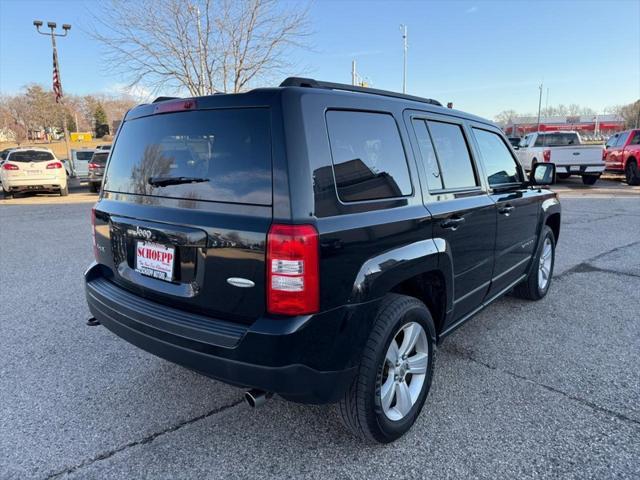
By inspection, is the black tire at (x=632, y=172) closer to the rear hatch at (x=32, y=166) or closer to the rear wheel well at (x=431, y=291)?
the rear wheel well at (x=431, y=291)

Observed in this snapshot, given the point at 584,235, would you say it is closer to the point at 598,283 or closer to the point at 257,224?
the point at 598,283

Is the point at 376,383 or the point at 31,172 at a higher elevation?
the point at 31,172

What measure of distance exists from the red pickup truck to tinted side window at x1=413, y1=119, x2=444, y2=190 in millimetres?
17538

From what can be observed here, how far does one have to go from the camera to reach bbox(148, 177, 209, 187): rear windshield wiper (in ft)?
7.53

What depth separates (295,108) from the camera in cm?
204

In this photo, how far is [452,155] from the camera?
316 centimetres

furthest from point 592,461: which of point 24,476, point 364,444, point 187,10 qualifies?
point 187,10

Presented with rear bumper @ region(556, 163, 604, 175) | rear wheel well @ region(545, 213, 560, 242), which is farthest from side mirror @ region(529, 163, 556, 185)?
rear bumper @ region(556, 163, 604, 175)

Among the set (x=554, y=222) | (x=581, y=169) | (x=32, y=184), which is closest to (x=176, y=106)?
(x=554, y=222)

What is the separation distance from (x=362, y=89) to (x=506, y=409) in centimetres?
212

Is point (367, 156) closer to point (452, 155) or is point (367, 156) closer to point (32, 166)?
point (452, 155)

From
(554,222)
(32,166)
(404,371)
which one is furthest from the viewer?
(32,166)

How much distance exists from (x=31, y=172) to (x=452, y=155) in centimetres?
1566

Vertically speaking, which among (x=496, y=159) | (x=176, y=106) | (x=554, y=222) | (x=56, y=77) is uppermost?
(x=56, y=77)
